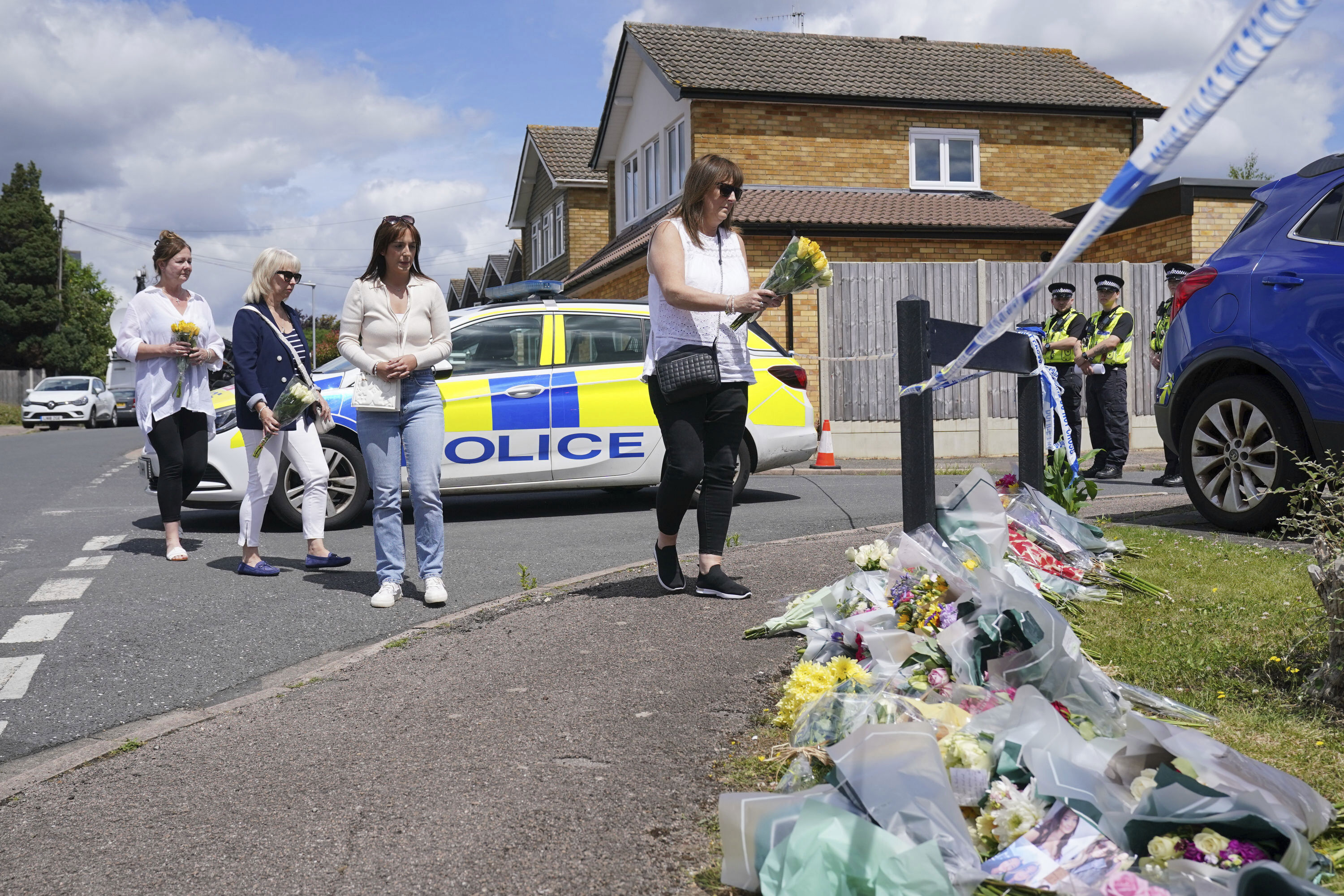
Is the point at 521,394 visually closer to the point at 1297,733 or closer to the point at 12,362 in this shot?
the point at 1297,733

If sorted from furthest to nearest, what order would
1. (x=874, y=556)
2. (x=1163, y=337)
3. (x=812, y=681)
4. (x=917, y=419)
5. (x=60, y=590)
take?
(x=1163, y=337)
(x=60, y=590)
(x=917, y=419)
(x=874, y=556)
(x=812, y=681)

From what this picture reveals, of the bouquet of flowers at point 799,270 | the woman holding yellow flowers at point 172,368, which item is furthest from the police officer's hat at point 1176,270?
the woman holding yellow flowers at point 172,368

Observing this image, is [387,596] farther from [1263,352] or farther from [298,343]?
[1263,352]

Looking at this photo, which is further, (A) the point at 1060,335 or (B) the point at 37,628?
(A) the point at 1060,335

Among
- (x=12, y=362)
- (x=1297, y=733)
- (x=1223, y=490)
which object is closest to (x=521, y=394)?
(x=1223, y=490)

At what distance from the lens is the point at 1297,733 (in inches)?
118

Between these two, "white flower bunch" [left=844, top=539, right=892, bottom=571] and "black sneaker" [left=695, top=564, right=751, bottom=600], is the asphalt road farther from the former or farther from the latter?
"white flower bunch" [left=844, top=539, right=892, bottom=571]

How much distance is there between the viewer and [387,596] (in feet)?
19.1

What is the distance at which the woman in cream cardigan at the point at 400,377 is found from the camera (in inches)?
225

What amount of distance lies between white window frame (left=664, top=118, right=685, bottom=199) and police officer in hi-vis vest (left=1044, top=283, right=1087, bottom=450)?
11119 mm

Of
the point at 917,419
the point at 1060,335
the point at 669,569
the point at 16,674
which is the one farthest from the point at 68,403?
the point at 917,419

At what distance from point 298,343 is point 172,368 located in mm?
912

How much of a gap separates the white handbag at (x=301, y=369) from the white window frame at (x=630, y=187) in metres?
19.4

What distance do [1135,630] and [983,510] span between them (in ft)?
2.11
